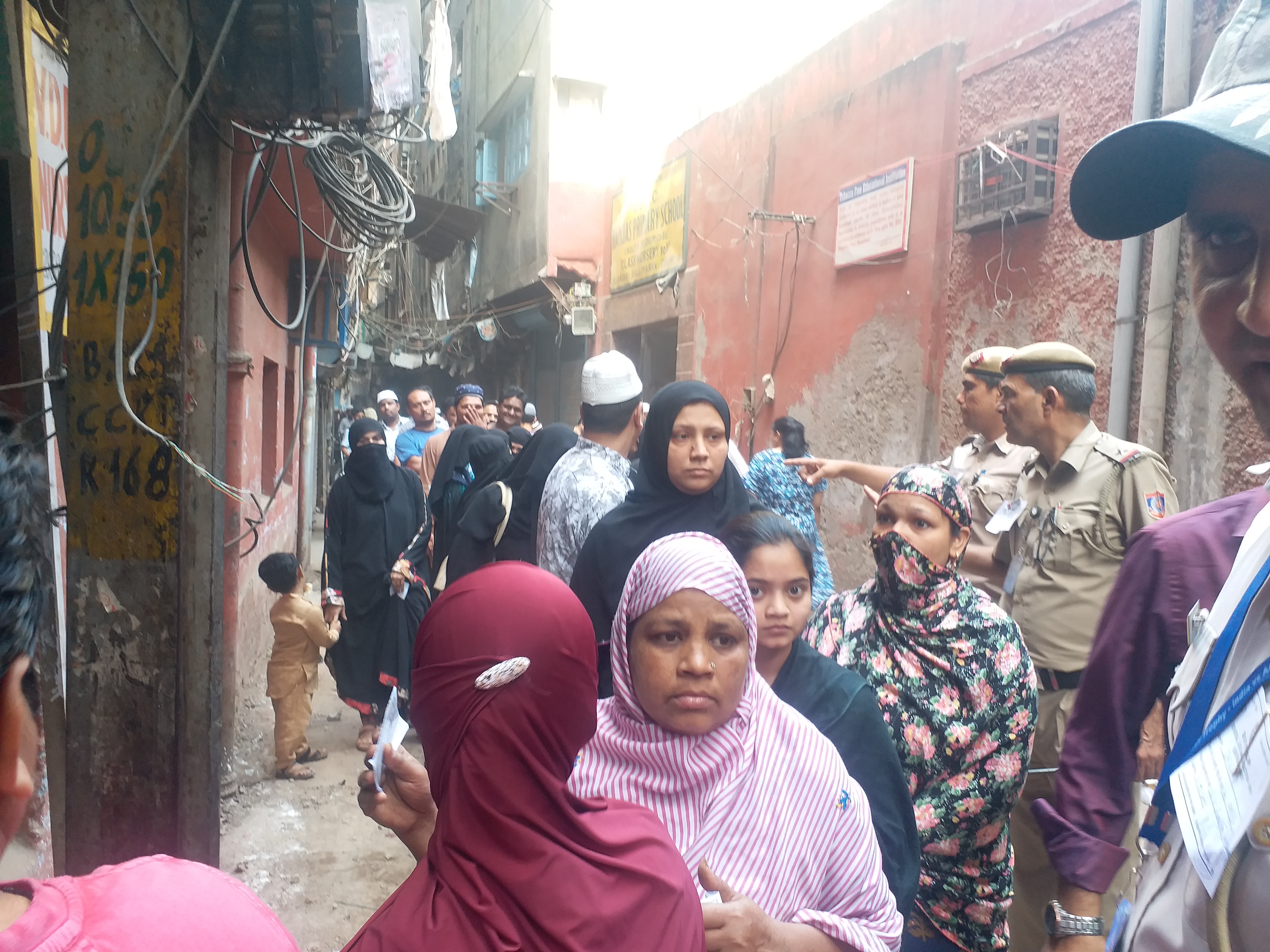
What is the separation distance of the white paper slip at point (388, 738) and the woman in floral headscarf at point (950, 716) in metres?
1.32

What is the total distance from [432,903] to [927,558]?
65.6 inches

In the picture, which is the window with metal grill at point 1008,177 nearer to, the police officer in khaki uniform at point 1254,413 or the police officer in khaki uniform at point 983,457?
the police officer in khaki uniform at point 983,457

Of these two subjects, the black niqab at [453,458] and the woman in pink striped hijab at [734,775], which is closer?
the woman in pink striped hijab at [734,775]

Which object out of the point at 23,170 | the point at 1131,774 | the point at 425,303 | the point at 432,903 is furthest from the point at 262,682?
the point at 425,303

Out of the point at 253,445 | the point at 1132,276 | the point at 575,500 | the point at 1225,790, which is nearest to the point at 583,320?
the point at 253,445

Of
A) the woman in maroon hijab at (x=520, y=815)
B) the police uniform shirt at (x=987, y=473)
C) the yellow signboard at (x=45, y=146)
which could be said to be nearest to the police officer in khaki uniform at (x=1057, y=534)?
the police uniform shirt at (x=987, y=473)

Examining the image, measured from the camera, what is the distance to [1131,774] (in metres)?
1.43

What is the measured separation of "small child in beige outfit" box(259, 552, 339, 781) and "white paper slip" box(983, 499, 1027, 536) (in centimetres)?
351

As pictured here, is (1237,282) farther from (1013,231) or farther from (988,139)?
(988,139)

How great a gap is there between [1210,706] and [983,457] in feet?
11.4

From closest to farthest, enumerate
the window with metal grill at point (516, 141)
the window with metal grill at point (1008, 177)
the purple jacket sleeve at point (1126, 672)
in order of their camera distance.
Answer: the purple jacket sleeve at point (1126, 672), the window with metal grill at point (1008, 177), the window with metal grill at point (516, 141)

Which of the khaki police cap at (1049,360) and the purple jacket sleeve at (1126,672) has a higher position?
the khaki police cap at (1049,360)

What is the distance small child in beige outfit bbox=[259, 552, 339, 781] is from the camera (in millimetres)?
4785

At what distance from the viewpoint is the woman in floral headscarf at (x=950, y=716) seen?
228cm
